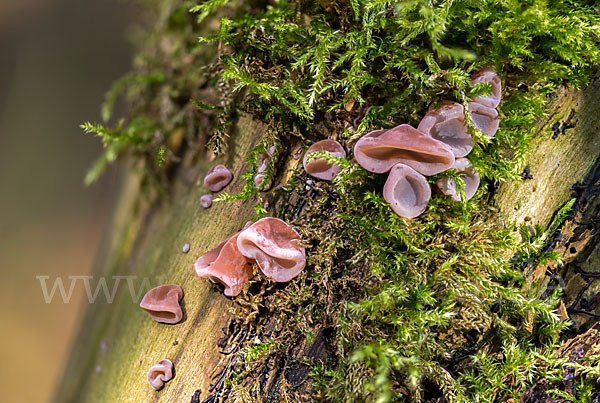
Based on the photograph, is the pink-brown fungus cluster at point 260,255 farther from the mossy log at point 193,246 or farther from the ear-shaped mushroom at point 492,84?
the ear-shaped mushroom at point 492,84

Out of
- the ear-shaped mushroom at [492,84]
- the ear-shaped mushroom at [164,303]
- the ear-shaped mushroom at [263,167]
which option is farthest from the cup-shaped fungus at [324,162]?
the ear-shaped mushroom at [164,303]

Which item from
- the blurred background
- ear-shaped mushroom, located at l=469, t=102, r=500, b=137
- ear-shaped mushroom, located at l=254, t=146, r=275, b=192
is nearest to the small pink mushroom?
→ ear-shaped mushroom, located at l=254, t=146, r=275, b=192

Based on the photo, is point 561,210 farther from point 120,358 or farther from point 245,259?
point 120,358

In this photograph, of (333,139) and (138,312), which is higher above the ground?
(333,139)

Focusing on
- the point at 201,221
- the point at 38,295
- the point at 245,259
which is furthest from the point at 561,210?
the point at 38,295

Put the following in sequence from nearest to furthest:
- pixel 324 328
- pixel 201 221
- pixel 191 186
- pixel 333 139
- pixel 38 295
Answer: pixel 324 328
pixel 333 139
pixel 201 221
pixel 191 186
pixel 38 295

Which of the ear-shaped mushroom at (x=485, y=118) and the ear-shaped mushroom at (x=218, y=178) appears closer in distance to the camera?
the ear-shaped mushroom at (x=485, y=118)

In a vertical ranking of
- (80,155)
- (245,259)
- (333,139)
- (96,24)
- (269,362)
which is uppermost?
(333,139)

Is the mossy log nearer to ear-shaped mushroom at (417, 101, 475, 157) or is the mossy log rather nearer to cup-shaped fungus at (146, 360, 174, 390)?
cup-shaped fungus at (146, 360, 174, 390)
